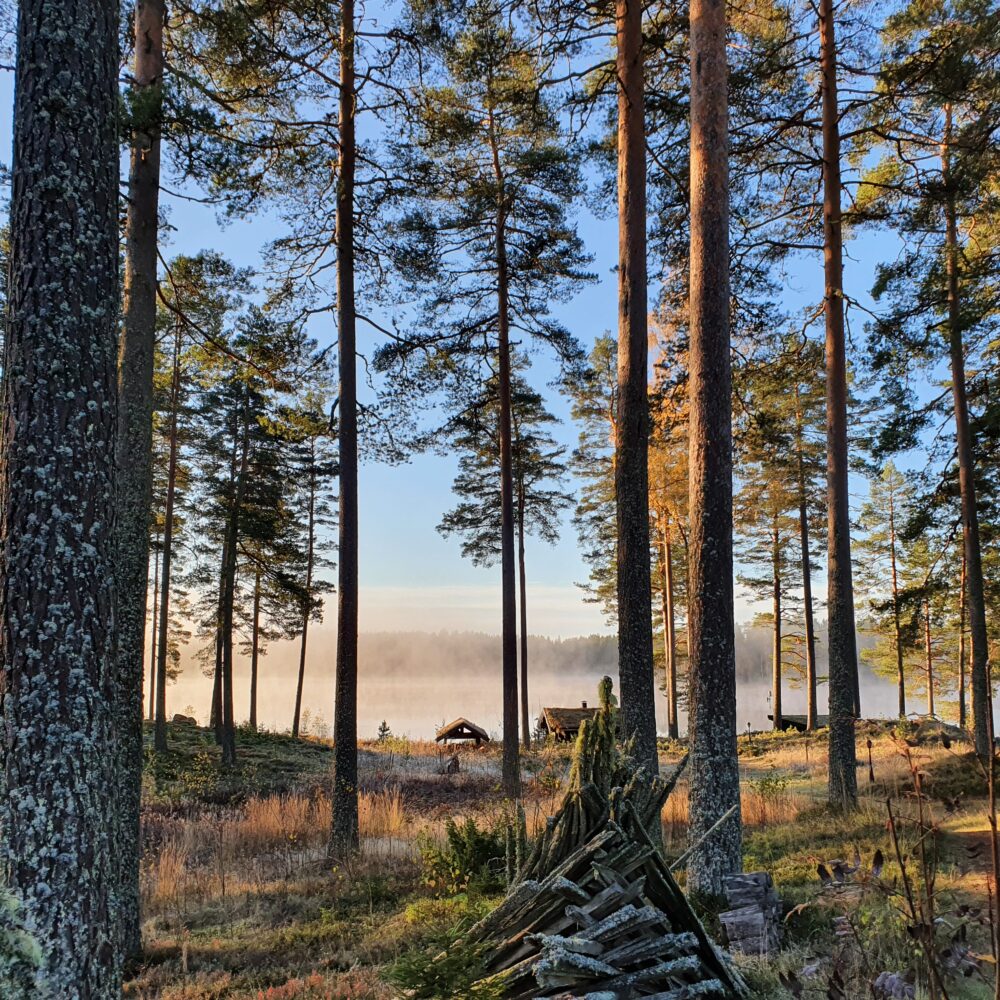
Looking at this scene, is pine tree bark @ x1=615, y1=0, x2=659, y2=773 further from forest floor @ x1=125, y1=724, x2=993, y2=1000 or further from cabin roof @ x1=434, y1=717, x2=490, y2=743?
cabin roof @ x1=434, y1=717, x2=490, y2=743

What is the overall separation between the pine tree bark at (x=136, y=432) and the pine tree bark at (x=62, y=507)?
259 centimetres

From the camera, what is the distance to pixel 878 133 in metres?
11.4

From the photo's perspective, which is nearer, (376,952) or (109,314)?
(109,314)

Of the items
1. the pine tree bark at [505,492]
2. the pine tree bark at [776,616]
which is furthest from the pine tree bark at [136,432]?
the pine tree bark at [776,616]

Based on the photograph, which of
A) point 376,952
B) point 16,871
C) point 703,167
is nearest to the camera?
point 16,871

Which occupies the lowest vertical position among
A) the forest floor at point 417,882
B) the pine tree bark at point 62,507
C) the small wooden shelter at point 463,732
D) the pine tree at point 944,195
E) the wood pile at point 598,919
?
the small wooden shelter at point 463,732

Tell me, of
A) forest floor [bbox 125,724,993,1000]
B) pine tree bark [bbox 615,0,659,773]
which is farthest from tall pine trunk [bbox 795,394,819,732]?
pine tree bark [bbox 615,0,659,773]

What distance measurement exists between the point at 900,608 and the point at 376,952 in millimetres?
13541

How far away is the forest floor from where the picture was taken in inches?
145

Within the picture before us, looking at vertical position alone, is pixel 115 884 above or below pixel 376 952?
above

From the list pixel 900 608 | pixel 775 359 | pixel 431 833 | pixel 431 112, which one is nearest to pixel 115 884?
pixel 431 833

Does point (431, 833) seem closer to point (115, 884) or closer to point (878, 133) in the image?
point (115, 884)

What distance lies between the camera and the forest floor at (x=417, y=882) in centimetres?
368

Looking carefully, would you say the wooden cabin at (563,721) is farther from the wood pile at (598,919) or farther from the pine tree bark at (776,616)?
the wood pile at (598,919)
